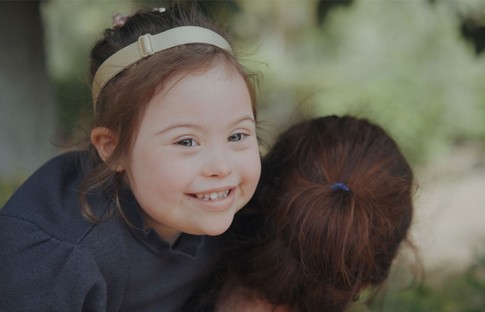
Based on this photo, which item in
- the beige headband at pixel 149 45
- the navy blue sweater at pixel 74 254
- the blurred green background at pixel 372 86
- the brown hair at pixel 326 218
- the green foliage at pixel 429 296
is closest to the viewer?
the navy blue sweater at pixel 74 254

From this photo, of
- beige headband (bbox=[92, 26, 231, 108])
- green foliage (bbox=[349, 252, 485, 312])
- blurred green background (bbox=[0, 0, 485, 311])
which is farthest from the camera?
green foliage (bbox=[349, 252, 485, 312])

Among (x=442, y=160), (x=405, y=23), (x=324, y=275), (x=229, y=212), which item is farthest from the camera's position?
(x=405, y=23)

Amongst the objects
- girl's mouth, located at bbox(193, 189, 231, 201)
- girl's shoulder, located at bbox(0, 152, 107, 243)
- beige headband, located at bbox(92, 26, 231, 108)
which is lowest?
girl's shoulder, located at bbox(0, 152, 107, 243)

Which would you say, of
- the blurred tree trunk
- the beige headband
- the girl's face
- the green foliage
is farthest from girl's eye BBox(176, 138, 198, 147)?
the blurred tree trunk

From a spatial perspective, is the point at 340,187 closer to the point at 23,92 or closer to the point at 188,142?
the point at 188,142

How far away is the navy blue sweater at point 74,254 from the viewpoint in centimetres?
191

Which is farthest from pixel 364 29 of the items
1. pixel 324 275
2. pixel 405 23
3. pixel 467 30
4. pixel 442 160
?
pixel 324 275

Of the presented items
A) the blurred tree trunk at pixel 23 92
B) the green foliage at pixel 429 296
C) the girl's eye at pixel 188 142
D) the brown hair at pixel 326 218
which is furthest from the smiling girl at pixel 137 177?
the blurred tree trunk at pixel 23 92

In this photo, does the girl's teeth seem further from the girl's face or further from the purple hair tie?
the purple hair tie

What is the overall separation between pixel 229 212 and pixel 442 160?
21.0ft

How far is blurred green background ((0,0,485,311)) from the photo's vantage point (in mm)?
3574

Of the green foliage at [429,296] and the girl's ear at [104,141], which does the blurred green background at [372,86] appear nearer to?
the green foliage at [429,296]

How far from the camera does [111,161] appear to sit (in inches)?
81.4

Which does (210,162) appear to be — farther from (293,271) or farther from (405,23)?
(405,23)
